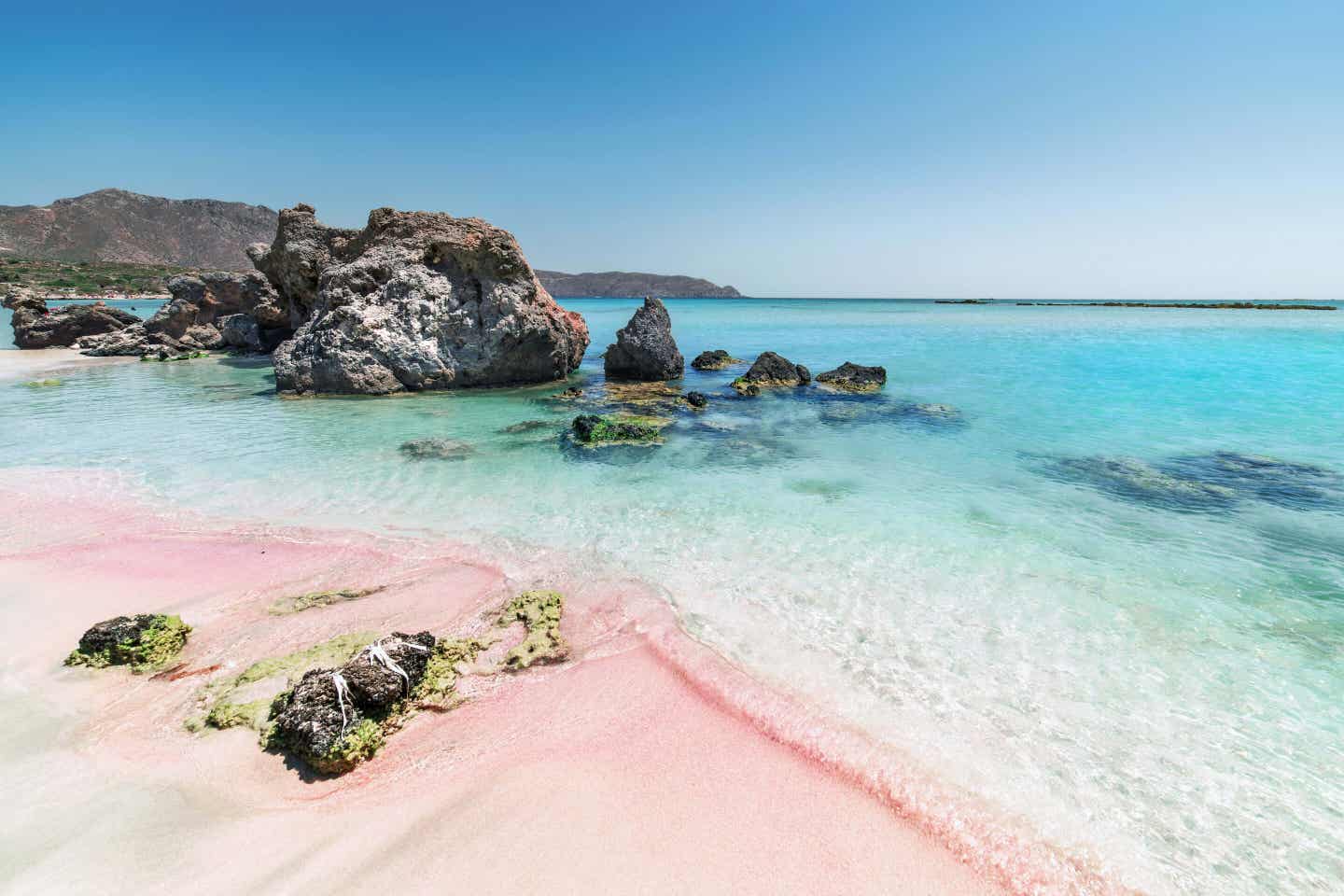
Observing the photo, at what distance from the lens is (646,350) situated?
60.8 ft

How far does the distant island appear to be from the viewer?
10031 centimetres

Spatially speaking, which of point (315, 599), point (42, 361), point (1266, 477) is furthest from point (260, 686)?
point (42, 361)

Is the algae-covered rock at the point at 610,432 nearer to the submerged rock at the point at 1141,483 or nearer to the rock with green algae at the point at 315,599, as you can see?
the rock with green algae at the point at 315,599

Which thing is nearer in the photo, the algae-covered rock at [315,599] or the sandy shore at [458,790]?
the sandy shore at [458,790]

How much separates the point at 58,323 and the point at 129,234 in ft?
472

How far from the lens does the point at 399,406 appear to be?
48.8 feet

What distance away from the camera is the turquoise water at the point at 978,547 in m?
3.39

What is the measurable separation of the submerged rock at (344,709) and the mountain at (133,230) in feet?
464

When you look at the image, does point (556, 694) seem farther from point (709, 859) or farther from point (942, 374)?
point (942, 374)

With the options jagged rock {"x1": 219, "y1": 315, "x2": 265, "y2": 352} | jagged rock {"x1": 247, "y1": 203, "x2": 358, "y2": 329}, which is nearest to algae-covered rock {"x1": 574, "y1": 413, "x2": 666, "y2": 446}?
jagged rock {"x1": 247, "y1": 203, "x2": 358, "y2": 329}

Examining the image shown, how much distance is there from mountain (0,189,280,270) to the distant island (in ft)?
0.41

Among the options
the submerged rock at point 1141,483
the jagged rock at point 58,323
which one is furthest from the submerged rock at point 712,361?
the jagged rock at point 58,323

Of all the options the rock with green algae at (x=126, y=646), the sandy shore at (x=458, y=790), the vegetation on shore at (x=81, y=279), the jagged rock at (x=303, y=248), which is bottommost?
the sandy shore at (x=458, y=790)

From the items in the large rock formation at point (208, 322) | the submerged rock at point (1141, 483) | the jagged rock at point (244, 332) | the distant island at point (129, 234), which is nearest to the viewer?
the submerged rock at point (1141, 483)
